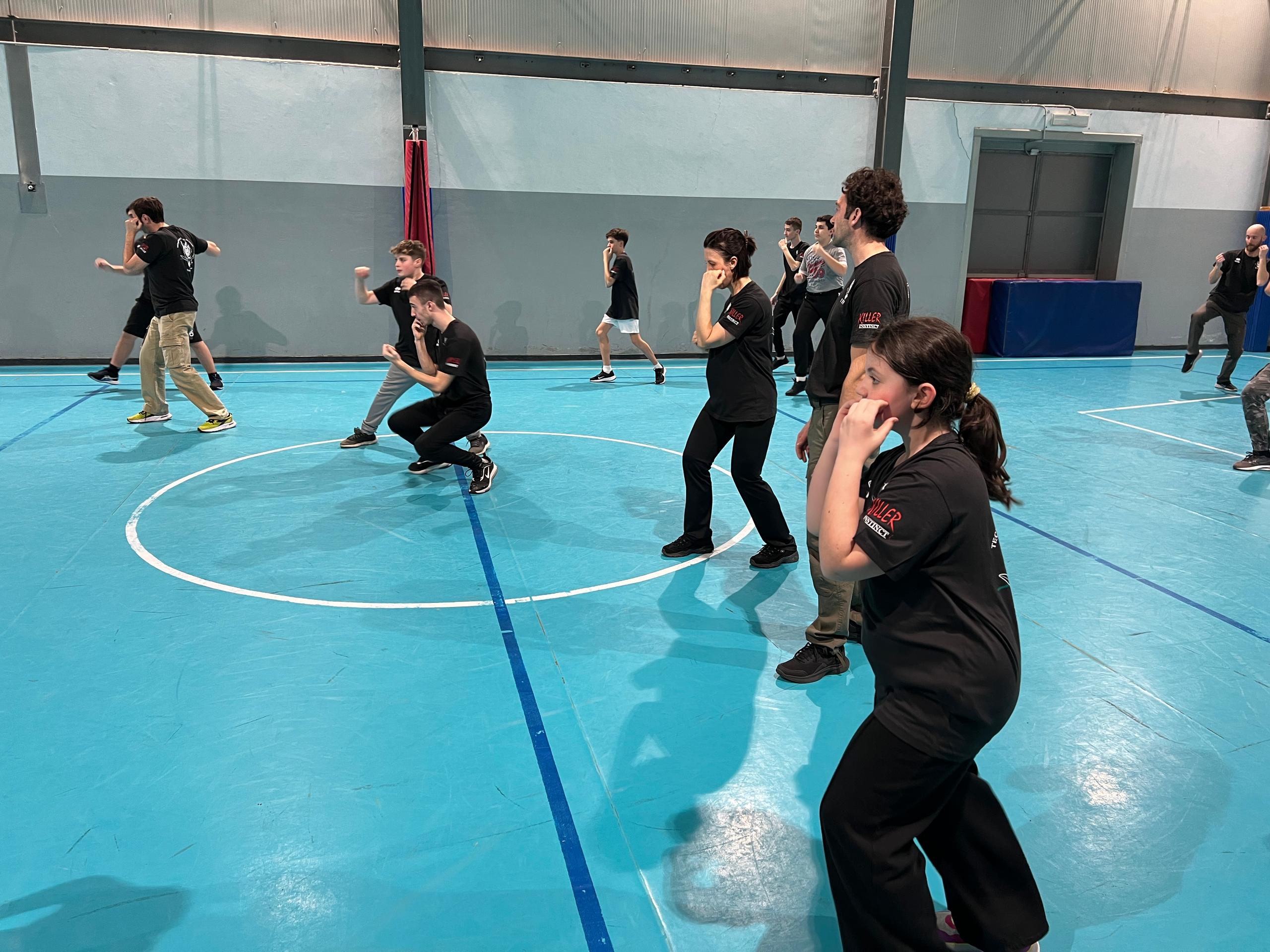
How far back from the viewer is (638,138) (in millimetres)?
13969

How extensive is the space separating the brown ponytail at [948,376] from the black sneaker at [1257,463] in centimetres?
729

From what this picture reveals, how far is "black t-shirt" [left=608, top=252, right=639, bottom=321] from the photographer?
11945mm

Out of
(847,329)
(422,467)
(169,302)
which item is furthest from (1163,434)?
(169,302)

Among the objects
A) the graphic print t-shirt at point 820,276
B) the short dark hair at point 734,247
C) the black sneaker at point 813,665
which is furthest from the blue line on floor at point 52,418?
the graphic print t-shirt at point 820,276

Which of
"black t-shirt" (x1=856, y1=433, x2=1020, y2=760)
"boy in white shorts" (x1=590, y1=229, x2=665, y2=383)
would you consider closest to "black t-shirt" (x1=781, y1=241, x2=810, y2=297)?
"boy in white shorts" (x1=590, y1=229, x2=665, y2=383)

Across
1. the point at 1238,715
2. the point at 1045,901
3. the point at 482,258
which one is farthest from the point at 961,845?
the point at 482,258

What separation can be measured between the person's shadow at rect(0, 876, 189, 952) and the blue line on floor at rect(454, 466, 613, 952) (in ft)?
4.09

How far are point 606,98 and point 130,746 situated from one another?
12.3m

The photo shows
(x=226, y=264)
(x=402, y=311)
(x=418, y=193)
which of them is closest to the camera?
(x=402, y=311)

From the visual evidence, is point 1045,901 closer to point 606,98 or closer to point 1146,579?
point 1146,579

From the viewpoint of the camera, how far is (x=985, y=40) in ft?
49.8

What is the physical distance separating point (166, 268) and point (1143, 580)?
8.85 metres

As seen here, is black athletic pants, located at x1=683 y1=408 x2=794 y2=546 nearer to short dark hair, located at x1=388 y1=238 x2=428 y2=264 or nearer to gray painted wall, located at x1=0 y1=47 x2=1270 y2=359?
short dark hair, located at x1=388 y1=238 x2=428 y2=264

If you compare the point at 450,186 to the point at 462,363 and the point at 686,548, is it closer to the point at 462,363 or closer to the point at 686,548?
the point at 462,363
